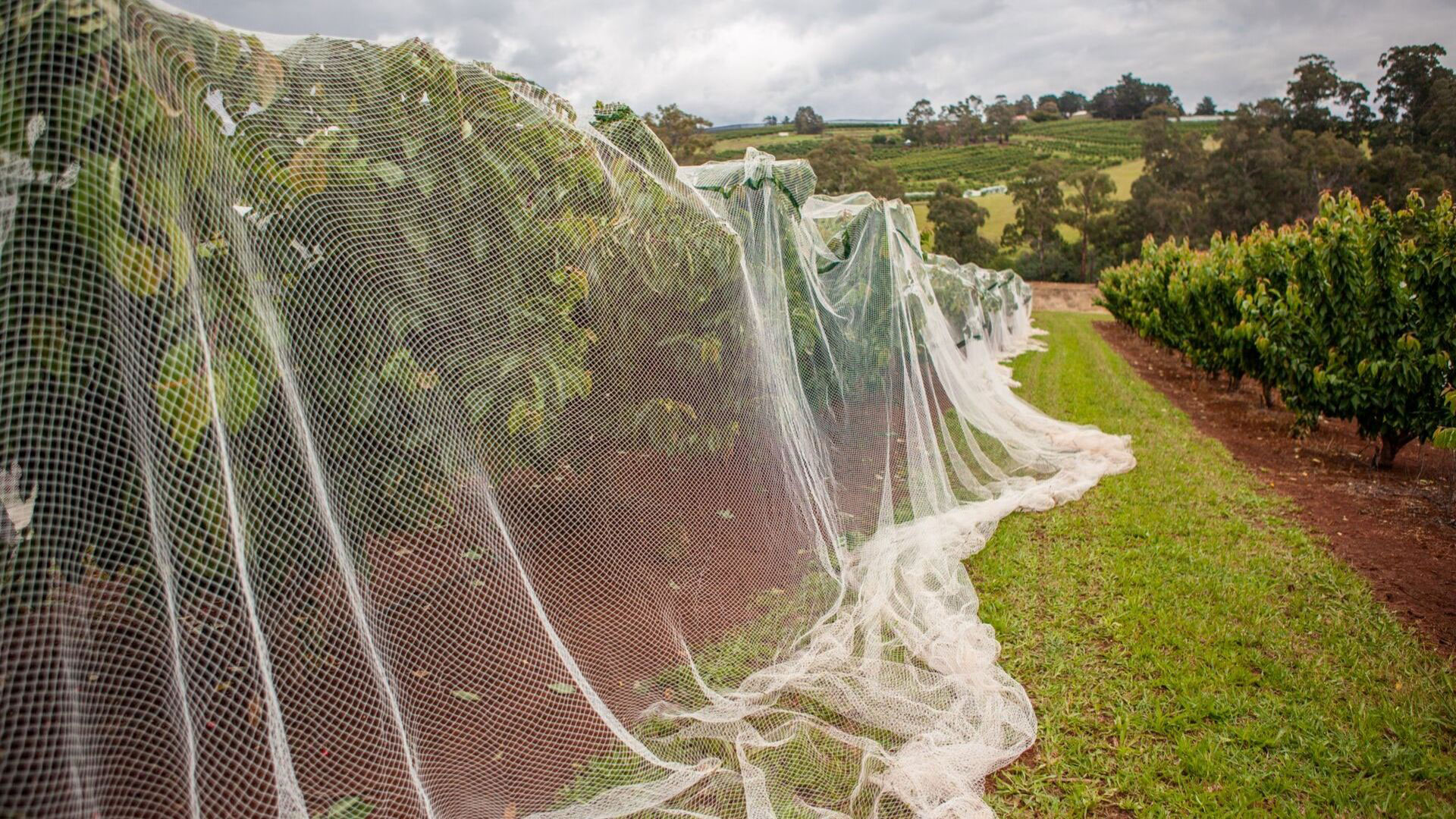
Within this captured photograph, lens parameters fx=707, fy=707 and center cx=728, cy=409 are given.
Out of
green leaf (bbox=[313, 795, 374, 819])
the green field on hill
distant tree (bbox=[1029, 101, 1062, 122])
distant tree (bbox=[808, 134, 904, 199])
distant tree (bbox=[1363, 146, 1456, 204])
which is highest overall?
distant tree (bbox=[1029, 101, 1062, 122])

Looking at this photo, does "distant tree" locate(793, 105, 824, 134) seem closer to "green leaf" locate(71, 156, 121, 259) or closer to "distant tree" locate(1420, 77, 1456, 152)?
"distant tree" locate(1420, 77, 1456, 152)

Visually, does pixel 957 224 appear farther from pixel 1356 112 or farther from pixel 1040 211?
pixel 1356 112

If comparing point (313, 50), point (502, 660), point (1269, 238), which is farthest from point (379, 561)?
point (1269, 238)

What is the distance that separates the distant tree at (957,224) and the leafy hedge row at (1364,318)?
39145 mm

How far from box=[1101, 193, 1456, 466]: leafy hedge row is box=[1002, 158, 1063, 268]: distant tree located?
4744 cm

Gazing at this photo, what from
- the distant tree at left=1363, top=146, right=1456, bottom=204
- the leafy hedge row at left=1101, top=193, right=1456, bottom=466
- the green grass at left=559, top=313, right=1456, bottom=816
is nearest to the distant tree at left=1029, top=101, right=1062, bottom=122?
the distant tree at left=1363, top=146, right=1456, bottom=204

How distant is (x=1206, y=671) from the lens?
3.14 m

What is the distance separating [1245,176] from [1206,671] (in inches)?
2045

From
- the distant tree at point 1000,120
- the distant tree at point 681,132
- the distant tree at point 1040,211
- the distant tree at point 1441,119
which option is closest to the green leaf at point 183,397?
the distant tree at point 681,132

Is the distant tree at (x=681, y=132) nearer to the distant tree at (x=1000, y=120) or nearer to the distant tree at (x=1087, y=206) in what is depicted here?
the distant tree at (x=1087, y=206)

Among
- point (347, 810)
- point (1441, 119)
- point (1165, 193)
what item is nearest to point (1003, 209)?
point (1165, 193)

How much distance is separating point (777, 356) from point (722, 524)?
1.16 m

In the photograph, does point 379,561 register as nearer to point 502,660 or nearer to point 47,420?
point 502,660

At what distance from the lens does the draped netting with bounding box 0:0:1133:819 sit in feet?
4.84
